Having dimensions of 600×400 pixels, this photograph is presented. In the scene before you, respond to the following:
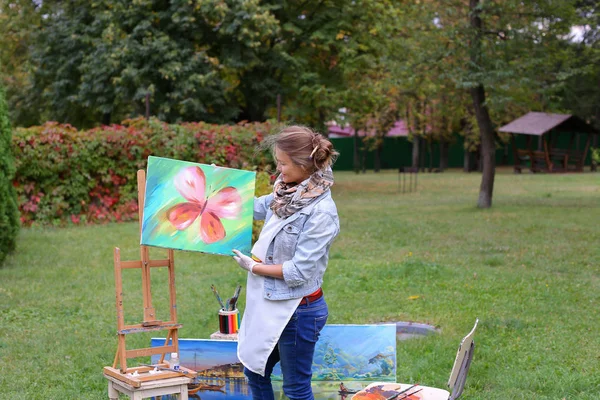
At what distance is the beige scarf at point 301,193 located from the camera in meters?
3.51

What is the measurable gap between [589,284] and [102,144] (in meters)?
9.18

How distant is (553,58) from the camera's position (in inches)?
597

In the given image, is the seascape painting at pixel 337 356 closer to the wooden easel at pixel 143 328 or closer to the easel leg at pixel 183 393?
the wooden easel at pixel 143 328

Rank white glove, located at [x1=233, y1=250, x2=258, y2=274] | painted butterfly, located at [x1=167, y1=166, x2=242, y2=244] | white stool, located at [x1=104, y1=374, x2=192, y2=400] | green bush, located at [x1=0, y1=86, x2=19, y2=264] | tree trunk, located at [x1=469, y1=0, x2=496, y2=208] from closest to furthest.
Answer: white glove, located at [x1=233, y1=250, x2=258, y2=274] < white stool, located at [x1=104, y1=374, x2=192, y2=400] < painted butterfly, located at [x1=167, y1=166, x2=242, y2=244] < green bush, located at [x1=0, y1=86, x2=19, y2=264] < tree trunk, located at [x1=469, y1=0, x2=496, y2=208]

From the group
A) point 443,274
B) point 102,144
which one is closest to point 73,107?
point 102,144

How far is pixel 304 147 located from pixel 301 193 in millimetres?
217

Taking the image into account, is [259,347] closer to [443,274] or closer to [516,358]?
[516,358]

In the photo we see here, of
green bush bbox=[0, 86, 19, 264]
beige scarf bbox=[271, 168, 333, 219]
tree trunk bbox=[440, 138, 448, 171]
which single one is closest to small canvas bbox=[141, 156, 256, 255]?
beige scarf bbox=[271, 168, 333, 219]

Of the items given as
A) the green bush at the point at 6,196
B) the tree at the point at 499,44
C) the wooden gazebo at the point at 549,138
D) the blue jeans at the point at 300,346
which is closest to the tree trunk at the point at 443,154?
the wooden gazebo at the point at 549,138

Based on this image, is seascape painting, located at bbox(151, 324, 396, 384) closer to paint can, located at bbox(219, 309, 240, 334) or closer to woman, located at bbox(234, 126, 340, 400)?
paint can, located at bbox(219, 309, 240, 334)

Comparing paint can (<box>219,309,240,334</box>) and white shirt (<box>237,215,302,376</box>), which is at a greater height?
white shirt (<box>237,215,302,376</box>)

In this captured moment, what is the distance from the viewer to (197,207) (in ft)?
13.7

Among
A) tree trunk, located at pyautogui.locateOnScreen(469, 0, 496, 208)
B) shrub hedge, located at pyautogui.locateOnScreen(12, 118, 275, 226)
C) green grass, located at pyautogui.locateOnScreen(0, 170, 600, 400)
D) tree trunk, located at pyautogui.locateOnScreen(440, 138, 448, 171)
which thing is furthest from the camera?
tree trunk, located at pyautogui.locateOnScreen(440, 138, 448, 171)

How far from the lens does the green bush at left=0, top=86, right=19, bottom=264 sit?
29.6 feet
